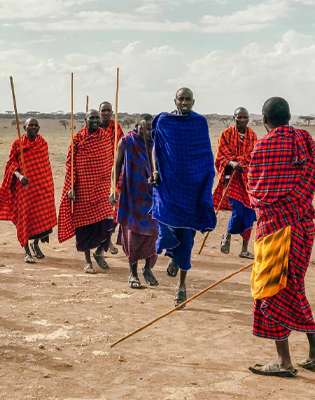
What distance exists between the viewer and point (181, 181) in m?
7.64

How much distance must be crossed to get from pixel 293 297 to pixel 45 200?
5.73 m

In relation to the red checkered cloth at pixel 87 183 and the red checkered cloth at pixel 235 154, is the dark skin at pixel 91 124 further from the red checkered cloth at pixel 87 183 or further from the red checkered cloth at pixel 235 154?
the red checkered cloth at pixel 235 154

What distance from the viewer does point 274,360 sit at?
5.51m

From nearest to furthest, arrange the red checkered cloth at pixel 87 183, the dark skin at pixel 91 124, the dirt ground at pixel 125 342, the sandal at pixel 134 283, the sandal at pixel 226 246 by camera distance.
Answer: the dirt ground at pixel 125 342 < the sandal at pixel 134 283 < the dark skin at pixel 91 124 < the red checkered cloth at pixel 87 183 < the sandal at pixel 226 246

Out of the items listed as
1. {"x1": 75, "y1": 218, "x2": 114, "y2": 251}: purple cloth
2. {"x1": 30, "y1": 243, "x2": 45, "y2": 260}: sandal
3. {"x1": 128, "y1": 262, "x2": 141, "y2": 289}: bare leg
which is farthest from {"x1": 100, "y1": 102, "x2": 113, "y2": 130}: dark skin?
{"x1": 128, "y1": 262, "x2": 141, "y2": 289}: bare leg

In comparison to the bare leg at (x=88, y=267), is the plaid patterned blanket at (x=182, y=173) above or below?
above

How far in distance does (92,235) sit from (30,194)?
1.28 m

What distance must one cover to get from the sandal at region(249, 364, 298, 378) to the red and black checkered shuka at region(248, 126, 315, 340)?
254 mm

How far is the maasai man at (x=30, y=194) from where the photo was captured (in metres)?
9.76

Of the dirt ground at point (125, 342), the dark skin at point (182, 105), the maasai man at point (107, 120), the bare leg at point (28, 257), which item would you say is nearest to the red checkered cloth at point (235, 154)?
the dirt ground at point (125, 342)

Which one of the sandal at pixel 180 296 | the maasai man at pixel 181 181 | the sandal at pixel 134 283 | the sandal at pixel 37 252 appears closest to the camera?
the sandal at pixel 180 296

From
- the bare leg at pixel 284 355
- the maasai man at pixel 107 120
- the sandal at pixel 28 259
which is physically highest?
the maasai man at pixel 107 120

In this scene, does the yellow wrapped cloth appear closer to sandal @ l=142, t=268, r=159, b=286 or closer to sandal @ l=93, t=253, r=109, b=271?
sandal @ l=142, t=268, r=159, b=286

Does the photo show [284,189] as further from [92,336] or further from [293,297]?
[92,336]
